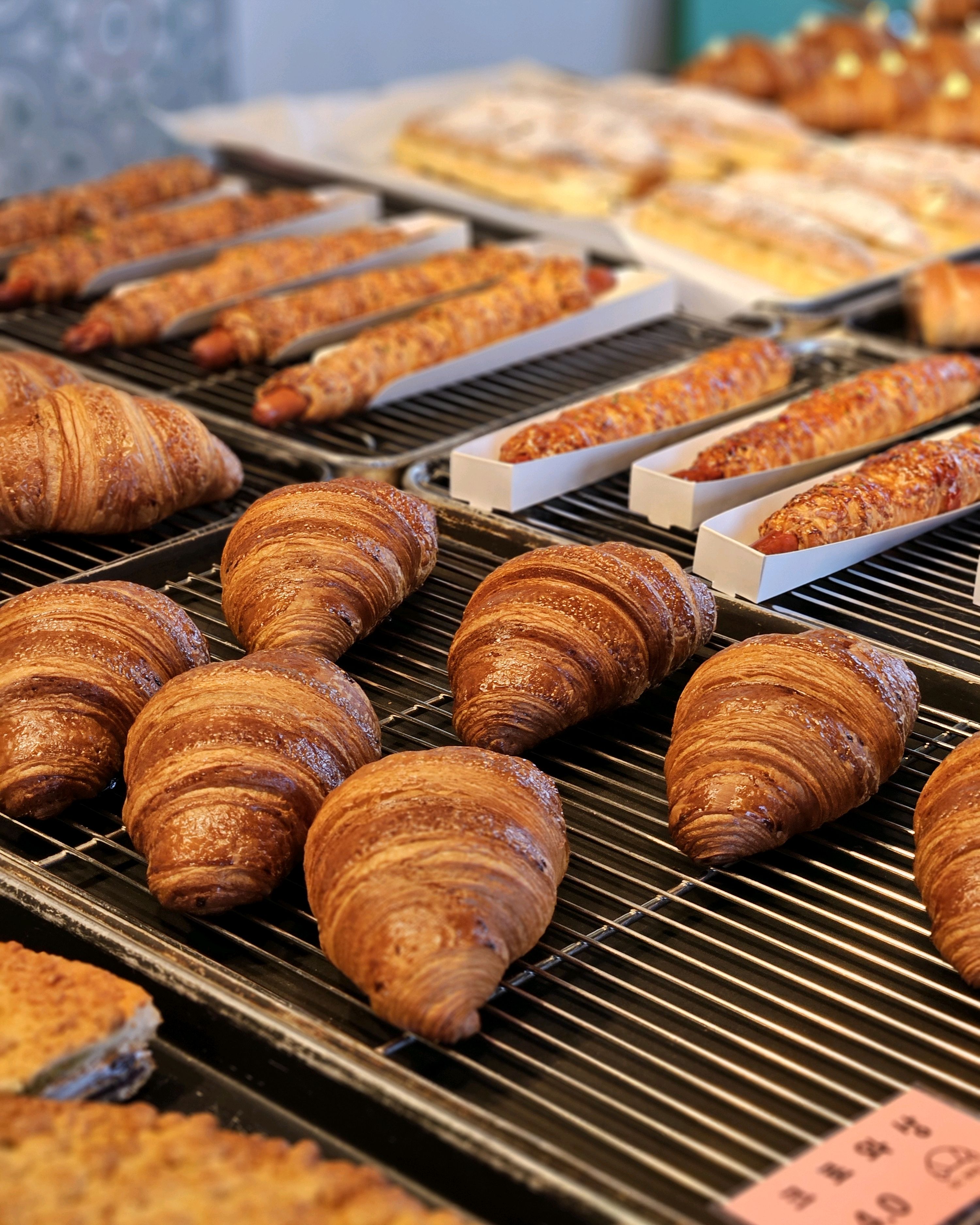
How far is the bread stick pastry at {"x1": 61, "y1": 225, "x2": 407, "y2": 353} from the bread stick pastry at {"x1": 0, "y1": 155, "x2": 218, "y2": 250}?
558 mm

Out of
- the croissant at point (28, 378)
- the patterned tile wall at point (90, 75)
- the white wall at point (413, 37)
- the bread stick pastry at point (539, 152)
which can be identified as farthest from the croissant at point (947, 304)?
the white wall at point (413, 37)

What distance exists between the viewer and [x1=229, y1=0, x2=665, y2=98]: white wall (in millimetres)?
7227

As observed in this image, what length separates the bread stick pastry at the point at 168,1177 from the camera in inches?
52.2

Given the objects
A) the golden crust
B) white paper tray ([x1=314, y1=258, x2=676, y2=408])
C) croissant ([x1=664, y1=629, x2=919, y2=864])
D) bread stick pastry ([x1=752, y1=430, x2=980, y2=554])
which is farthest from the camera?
white paper tray ([x1=314, y1=258, x2=676, y2=408])

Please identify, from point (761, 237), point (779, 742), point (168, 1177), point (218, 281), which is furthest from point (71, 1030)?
point (761, 237)

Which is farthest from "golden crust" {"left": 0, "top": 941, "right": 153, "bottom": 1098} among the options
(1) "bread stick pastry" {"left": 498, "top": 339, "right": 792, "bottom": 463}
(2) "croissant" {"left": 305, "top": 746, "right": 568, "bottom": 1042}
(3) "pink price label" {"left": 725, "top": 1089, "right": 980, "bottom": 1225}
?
(1) "bread stick pastry" {"left": 498, "top": 339, "right": 792, "bottom": 463}

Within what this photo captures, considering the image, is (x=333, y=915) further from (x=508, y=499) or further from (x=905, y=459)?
(x=905, y=459)

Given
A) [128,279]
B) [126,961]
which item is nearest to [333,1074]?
[126,961]

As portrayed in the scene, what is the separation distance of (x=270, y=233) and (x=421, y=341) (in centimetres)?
122

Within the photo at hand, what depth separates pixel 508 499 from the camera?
3023 millimetres

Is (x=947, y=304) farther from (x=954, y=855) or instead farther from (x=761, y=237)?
(x=954, y=855)

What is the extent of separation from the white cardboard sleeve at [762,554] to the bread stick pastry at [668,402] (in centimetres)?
44

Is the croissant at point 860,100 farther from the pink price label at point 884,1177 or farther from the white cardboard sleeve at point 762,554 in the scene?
the pink price label at point 884,1177

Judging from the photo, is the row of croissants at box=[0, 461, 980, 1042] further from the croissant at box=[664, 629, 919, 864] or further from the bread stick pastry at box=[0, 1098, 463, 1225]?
the bread stick pastry at box=[0, 1098, 463, 1225]
